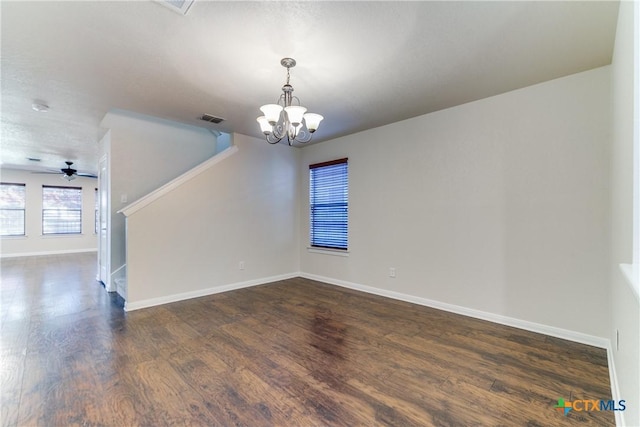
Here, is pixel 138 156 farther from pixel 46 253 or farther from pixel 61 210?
pixel 46 253

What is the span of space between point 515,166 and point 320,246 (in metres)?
3.17

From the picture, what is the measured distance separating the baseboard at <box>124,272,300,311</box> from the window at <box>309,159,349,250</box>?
1001 millimetres

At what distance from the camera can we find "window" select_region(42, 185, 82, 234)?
8.27 meters

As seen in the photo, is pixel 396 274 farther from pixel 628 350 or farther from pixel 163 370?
pixel 163 370

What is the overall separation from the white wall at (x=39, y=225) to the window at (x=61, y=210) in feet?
0.34

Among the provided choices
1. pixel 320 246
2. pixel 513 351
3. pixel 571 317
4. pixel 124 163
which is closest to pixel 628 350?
pixel 513 351

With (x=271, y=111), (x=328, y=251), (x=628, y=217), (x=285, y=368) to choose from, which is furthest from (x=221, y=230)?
(x=628, y=217)

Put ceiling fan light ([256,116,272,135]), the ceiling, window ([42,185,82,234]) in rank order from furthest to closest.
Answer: window ([42,185,82,234]) → ceiling fan light ([256,116,272,135]) → the ceiling

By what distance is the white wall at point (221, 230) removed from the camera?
12.0ft

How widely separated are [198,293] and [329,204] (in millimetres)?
2548

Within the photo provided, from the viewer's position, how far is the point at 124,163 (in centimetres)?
419

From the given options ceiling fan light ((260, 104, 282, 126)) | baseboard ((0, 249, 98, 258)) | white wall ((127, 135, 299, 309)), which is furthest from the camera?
baseboard ((0, 249, 98, 258))

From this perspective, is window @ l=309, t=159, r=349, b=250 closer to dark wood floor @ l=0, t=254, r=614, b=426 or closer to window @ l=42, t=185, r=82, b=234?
dark wood floor @ l=0, t=254, r=614, b=426

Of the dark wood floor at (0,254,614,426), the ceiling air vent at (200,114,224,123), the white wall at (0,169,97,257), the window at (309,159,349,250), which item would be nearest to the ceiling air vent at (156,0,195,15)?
the ceiling air vent at (200,114,224,123)
